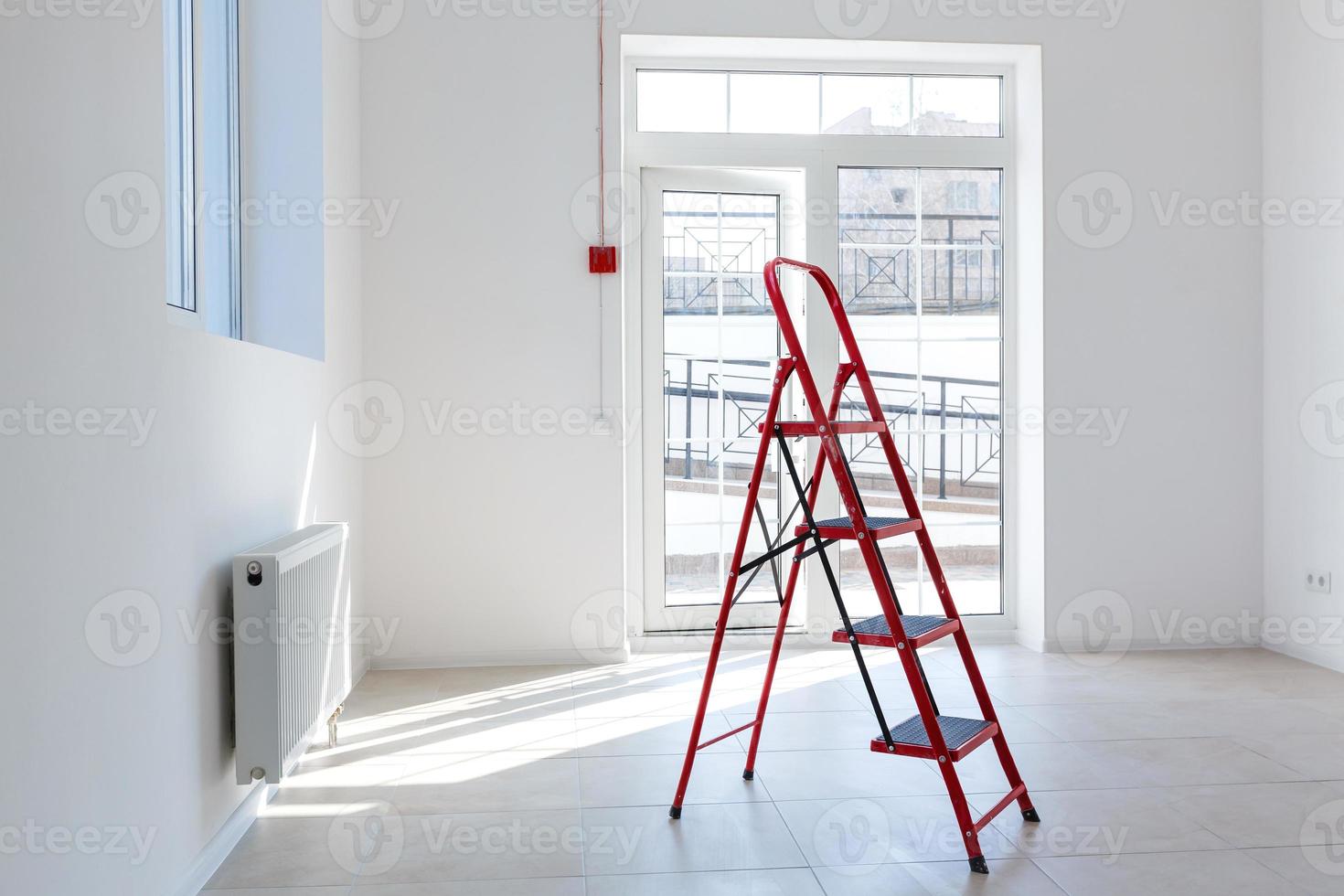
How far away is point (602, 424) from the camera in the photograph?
14.9ft

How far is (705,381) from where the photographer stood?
193 inches

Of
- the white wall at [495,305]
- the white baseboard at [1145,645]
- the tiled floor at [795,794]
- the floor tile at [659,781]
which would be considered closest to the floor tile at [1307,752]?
the tiled floor at [795,794]

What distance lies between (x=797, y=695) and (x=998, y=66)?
3.04 metres

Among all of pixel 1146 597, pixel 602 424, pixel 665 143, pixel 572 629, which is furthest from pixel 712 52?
pixel 1146 597

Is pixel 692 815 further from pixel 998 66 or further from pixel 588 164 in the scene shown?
pixel 998 66
